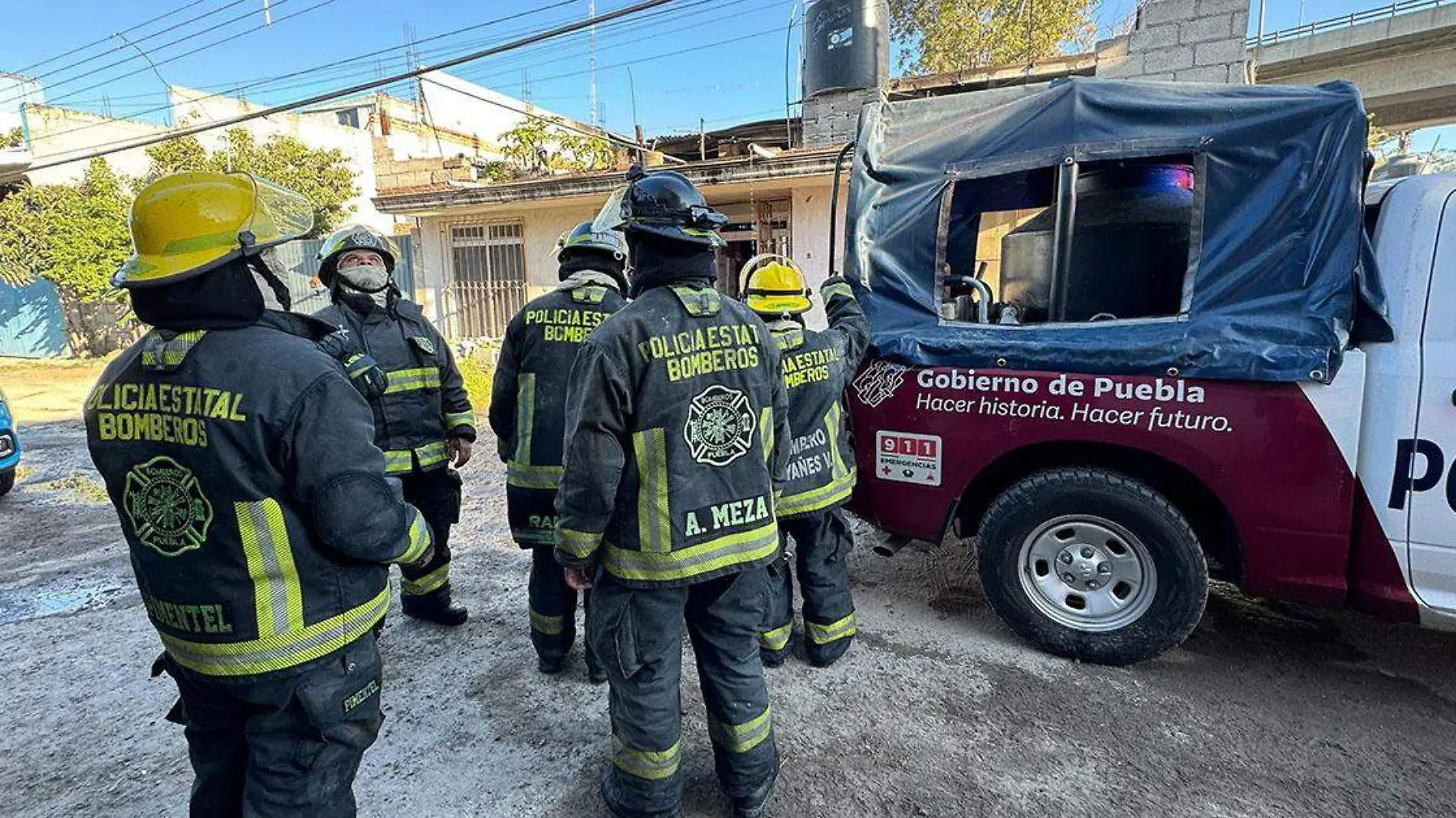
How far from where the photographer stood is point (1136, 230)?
3402mm

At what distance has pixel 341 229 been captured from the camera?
11.6 ft

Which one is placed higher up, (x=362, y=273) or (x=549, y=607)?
(x=362, y=273)

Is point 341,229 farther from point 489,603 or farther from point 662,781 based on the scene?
point 662,781

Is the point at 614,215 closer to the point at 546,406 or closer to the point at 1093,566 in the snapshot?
the point at 546,406

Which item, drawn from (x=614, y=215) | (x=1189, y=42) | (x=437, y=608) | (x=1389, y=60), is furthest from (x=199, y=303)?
(x=1389, y=60)

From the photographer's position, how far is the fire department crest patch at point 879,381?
3.34 m

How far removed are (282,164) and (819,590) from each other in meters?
17.7

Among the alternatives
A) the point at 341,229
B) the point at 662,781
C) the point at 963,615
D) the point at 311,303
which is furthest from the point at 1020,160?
the point at 311,303

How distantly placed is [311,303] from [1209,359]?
15.7 metres

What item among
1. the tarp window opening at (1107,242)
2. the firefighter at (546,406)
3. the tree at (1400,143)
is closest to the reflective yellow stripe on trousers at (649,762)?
the firefighter at (546,406)

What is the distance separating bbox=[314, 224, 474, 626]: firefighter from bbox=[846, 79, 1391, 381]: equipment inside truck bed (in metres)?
2.01

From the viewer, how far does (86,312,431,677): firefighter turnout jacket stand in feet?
4.96

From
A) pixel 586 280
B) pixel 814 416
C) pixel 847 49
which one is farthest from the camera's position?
pixel 847 49

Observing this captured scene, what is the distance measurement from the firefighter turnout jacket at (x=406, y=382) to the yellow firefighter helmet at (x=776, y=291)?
1476 mm
